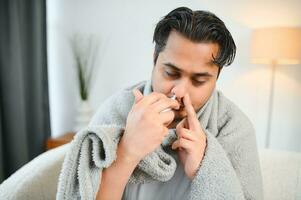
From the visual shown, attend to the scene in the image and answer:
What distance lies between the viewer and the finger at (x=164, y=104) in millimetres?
457

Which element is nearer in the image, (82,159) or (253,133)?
(82,159)

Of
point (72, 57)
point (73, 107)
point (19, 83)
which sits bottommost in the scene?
point (73, 107)

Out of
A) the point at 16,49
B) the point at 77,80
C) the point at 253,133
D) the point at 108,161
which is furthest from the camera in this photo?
the point at 77,80

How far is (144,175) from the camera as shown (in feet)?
1.69

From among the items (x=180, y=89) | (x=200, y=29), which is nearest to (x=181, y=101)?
(x=180, y=89)

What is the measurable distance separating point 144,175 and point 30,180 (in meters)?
0.29

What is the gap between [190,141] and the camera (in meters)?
0.48

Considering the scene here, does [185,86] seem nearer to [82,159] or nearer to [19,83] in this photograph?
[82,159]

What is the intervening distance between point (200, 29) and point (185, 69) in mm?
68

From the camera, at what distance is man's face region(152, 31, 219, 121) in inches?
18.3

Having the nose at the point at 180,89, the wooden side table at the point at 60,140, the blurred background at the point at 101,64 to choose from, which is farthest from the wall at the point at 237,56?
the wooden side table at the point at 60,140

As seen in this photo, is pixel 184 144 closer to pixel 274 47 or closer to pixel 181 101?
pixel 181 101

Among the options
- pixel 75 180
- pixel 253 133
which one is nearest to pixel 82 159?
pixel 75 180

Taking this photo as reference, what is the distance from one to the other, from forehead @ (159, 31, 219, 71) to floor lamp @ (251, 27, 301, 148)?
0.36 ft
